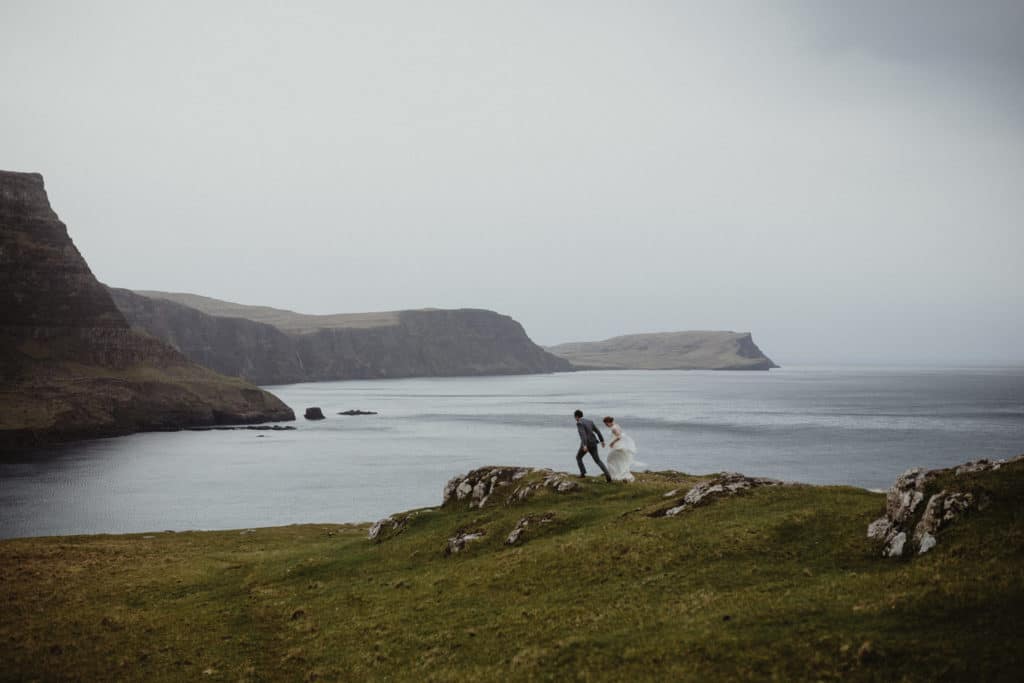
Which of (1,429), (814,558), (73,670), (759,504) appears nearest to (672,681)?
(814,558)

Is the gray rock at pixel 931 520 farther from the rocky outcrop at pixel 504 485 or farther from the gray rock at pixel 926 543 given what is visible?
the rocky outcrop at pixel 504 485

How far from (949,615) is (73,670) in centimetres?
2703

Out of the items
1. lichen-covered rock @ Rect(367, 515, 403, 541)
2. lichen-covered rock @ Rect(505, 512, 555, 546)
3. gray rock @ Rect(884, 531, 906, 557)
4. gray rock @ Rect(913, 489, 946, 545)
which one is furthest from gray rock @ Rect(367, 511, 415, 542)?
gray rock @ Rect(913, 489, 946, 545)

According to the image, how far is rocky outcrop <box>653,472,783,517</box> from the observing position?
29.1 metres

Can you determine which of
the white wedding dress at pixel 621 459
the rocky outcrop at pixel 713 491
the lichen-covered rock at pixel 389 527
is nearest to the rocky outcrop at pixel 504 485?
the white wedding dress at pixel 621 459

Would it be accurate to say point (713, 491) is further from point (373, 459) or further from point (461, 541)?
point (373, 459)

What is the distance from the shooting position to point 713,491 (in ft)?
99.0

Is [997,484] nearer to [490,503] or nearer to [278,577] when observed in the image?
[490,503]

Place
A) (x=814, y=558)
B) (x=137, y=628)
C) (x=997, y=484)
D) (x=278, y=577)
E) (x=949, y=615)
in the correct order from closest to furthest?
(x=949, y=615)
(x=997, y=484)
(x=814, y=558)
(x=137, y=628)
(x=278, y=577)

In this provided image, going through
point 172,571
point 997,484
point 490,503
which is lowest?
point 172,571

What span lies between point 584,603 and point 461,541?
39.3ft

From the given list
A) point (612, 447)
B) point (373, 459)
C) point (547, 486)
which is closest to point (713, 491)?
point (612, 447)

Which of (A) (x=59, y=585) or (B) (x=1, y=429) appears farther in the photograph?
(B) (x=1, y=429)

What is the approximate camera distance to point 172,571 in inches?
1532
